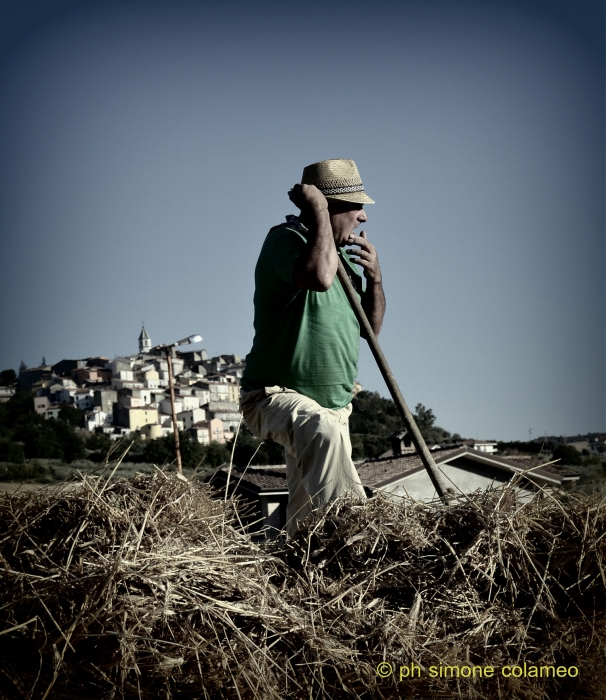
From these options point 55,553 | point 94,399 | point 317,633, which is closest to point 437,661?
point 317,633

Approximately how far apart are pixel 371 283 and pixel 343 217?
47 cm

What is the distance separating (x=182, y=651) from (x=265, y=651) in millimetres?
216

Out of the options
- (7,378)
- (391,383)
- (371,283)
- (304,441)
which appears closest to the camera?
(304,441)

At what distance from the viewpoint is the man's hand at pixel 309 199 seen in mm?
4336

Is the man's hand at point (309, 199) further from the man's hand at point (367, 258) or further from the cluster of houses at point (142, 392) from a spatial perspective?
the cluster of houses at point (142, 392)

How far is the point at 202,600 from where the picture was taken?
2502mm

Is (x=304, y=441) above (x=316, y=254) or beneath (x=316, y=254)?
beneath

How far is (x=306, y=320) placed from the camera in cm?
466

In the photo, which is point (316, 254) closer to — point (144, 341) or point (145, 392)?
point (145, 392)

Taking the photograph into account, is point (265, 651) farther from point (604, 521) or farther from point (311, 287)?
point (311, 287)

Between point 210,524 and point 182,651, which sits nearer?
point 182,651

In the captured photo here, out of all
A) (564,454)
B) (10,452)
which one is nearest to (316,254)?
(564,454)

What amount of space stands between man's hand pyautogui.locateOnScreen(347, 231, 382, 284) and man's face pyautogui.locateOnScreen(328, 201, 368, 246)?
123mm

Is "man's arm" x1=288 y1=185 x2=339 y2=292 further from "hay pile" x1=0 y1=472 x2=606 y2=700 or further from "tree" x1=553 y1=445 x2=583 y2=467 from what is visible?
"hay pile" x1=0 y1=472 x2=606 y2=700
